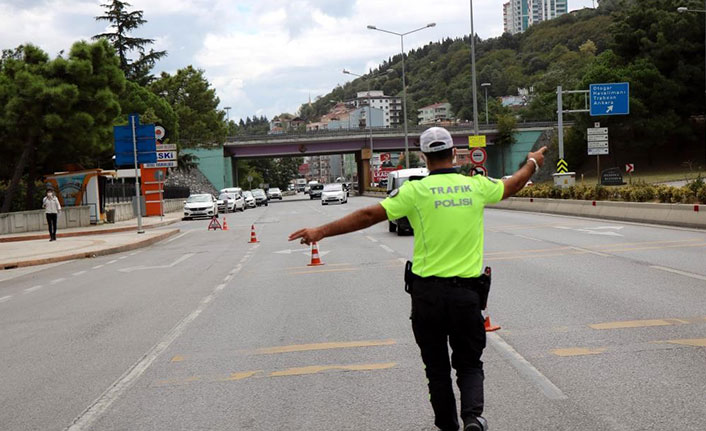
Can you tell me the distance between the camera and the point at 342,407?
5590 mm

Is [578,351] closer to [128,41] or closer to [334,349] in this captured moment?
[334,349]

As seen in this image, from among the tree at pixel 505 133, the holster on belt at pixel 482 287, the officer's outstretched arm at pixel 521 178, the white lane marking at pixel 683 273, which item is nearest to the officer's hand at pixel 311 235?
the holster on belt at pixel 482 287

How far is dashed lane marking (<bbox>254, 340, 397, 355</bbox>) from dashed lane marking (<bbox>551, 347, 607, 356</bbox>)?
1.62m

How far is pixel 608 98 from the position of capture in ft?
159

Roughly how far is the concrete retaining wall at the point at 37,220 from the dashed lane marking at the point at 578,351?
3267 cm

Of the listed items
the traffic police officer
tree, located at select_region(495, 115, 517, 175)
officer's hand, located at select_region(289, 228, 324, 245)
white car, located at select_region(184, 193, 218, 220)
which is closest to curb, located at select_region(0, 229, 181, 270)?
officer's hand, located at select_region(289, 228, 324, 245)

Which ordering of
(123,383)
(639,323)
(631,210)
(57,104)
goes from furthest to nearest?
1. (57,104)
2. (631,210)
3. (639,323)
4. (123,383)

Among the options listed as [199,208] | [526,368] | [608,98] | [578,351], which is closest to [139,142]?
[199,208]

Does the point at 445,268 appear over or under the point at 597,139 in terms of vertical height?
under

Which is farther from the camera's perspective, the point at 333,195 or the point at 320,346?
the point at 333,195

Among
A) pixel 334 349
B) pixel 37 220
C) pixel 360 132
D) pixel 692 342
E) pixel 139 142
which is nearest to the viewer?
pixel 692 342

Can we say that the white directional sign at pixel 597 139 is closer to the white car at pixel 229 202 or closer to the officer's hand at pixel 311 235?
the white car at pixel 229 202

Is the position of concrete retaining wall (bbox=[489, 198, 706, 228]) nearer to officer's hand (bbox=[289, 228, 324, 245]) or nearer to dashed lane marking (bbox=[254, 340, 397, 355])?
dashed lane marking (bbox=[254, 340, 397, 355])

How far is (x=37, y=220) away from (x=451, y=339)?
3537 cm
